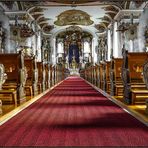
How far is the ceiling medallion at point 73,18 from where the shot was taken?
→ 1085 inches

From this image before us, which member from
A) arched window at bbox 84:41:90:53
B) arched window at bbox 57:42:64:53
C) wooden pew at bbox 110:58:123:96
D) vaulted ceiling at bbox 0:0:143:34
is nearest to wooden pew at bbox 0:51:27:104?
wooden pew at bbox 110:58:123:96

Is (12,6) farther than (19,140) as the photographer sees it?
Yes

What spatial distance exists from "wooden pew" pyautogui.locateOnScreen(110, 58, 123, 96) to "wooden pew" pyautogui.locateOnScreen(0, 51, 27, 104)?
2.62m

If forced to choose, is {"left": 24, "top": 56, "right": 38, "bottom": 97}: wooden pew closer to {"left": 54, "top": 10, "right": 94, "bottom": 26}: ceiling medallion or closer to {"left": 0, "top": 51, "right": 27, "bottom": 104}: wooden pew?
{"left": 0, "top": 51, "right": 27, "bottom": 104}: wooden pew

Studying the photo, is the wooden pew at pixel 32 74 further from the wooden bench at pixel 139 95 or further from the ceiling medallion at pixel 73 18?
the ceiling medallion at pixel 73 18

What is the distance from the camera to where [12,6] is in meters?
21.3

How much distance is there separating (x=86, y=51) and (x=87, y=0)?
1730cm

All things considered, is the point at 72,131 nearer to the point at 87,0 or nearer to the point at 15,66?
the point at 15,66

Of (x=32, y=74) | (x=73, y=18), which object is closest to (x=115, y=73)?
(x=32, y=74)

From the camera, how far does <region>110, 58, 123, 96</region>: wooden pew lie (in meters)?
9.97

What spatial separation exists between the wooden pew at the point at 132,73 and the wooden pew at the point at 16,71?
2.27m

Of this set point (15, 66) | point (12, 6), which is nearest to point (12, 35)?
point (12, 6)

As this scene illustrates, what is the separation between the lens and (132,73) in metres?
8.57

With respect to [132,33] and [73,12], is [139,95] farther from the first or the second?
[73,12]
